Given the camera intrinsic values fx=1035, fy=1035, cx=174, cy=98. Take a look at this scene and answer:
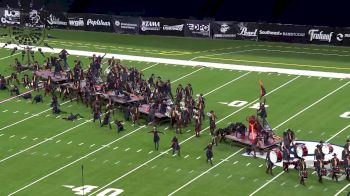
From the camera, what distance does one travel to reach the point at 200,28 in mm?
72562

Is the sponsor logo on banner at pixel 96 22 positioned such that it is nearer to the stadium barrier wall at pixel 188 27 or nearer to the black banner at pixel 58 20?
the stadium barrier wall at pixel 188 27

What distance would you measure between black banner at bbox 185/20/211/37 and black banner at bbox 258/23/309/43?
4.02 m

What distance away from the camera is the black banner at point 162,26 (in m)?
73.4

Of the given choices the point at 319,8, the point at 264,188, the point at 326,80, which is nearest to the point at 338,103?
the point at 326,80

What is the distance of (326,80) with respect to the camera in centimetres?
5881

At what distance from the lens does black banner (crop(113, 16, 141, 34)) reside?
74.9m

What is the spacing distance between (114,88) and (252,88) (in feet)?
26.7

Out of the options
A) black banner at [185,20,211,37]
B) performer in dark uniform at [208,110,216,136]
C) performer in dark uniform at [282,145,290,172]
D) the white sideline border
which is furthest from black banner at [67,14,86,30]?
performer in dark uniform at [282,145,290,172]

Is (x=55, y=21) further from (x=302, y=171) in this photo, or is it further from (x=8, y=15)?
(x=302, y=171)

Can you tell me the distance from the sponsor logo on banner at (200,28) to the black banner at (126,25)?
13.7 ft

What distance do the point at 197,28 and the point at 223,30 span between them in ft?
6.74

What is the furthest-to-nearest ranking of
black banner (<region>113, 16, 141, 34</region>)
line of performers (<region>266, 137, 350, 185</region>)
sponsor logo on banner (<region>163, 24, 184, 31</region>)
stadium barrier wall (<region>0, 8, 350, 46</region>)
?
black banner (<region>113, 16, 141, 34</region>), sponsor logo on banner (<region>163, 24, 184, 31</region>), stadium barrier wall (<region>0, 8, 350, 46</region>), line of performers (<region>266, 137, 350, 185</region>)

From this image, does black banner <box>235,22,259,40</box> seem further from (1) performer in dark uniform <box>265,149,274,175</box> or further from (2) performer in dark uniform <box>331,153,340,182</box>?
(2) performer in dark uniform <box>331,153,340,182</box>

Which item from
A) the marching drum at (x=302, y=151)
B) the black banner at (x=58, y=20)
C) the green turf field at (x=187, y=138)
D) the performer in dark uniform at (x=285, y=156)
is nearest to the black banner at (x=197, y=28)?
the green turf field at (x=187, y=138)
